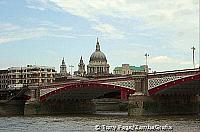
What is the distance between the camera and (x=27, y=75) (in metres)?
166

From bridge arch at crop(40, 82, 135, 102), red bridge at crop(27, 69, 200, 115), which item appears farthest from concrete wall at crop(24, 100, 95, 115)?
bridge arch at crop(40, 82, 135, 102)

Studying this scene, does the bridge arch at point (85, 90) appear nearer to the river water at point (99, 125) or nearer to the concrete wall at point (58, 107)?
the concrete wall at point (58, 107)

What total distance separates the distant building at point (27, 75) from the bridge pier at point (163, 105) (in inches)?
3019

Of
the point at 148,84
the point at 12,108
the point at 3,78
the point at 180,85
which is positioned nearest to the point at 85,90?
the point at 12,108

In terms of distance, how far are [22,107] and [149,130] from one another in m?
65.5

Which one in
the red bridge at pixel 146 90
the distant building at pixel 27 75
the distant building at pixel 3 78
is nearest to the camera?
the red bridge at pixel 146 90

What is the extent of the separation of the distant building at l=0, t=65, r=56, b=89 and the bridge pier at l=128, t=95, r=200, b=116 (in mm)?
76687

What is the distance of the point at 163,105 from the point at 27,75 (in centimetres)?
8718

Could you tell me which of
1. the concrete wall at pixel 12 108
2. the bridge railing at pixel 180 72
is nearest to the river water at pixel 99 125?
the bridge railing at pixel 180 72

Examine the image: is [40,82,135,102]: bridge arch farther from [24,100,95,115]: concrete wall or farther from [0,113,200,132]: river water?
[0,113,200,132]: river water

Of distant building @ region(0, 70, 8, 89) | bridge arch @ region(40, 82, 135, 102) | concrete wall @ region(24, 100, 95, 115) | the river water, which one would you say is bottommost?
the river water

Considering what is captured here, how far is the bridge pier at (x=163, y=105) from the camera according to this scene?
81.8 metres

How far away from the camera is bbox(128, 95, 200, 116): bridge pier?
81812mm

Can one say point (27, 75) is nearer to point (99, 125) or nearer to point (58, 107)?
point (58, 107)
